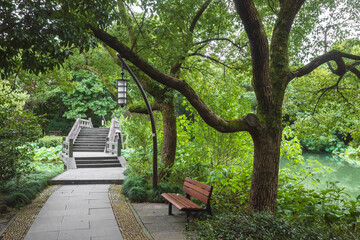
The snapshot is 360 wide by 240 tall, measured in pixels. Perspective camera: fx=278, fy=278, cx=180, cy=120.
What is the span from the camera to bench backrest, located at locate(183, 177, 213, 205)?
500cm

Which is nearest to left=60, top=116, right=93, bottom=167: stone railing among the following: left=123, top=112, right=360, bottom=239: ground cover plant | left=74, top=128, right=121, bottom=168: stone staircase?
left=74, top=128, right=121, bottom=168: stone staircase

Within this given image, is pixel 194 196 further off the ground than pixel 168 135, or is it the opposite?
pixel 168 135

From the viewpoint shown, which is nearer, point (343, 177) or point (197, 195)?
point (197, 195)

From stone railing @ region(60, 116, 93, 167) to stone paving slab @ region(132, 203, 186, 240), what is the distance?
7723 millimetres

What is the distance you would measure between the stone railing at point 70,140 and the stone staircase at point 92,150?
1.08 feet

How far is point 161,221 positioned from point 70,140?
9.61m

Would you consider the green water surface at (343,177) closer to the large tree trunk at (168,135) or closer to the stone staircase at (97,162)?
the large tree trunk at (168,135)

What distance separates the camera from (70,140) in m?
Answer: 13.6

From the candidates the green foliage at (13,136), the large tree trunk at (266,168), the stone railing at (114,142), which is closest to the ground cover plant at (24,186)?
the green foliage at (13,136)

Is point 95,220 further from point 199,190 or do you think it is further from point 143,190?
point 199,190

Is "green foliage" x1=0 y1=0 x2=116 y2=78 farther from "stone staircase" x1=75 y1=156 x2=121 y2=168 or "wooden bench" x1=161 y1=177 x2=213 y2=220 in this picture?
"stone staircase" x1=75 y1=156 x2=121 y2=168

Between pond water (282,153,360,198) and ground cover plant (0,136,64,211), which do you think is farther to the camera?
pond water (282,153,360,198)

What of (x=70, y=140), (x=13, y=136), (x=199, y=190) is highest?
(x=13, y=136)

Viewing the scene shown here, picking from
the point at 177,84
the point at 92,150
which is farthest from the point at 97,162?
the point at 177,84
